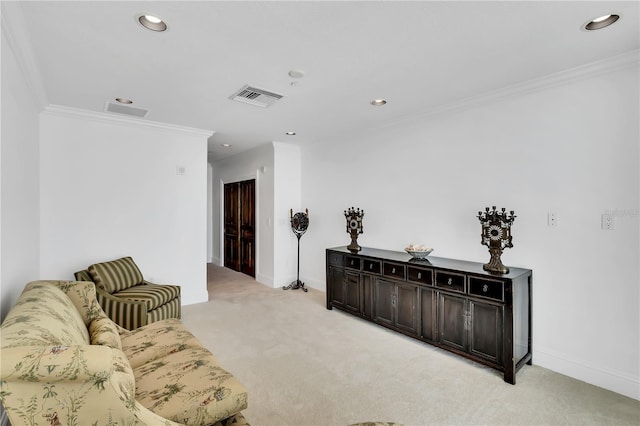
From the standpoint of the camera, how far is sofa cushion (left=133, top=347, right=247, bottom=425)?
55.2 inches

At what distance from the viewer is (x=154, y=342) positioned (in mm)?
2125

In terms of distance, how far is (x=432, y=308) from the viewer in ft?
10.3

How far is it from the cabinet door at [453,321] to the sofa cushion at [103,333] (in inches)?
104

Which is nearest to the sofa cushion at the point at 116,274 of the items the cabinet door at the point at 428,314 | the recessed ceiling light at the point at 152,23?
the recessed ceiling light at the point at 152,23

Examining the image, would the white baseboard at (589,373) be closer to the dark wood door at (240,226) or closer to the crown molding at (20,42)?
the crown molding at (20,42)

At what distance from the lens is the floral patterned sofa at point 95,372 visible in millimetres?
987

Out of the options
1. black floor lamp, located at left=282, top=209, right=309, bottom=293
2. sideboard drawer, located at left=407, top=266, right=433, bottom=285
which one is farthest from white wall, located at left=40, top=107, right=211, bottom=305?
sideboard drawer, located at left=407, top=266, right=433, bottom=285

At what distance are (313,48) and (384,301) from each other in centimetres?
265

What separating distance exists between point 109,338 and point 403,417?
1.89 m

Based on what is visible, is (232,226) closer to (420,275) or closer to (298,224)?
(298,224)

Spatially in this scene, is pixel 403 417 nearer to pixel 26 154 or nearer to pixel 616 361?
pixel 616 361

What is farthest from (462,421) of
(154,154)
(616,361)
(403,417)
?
(154,154)

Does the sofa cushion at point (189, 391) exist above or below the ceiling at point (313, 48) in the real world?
below

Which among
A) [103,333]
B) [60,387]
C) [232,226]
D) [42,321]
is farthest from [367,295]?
[232,226]
